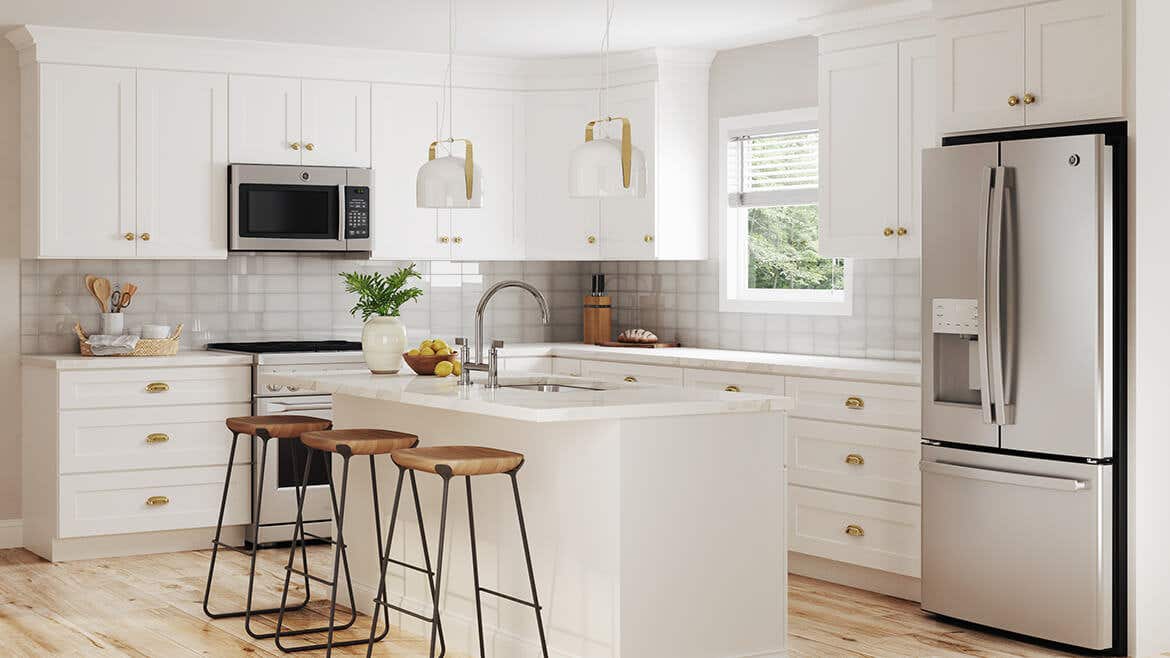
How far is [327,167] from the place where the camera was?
21.5 ft

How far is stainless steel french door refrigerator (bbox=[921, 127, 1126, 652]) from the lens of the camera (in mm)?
4312

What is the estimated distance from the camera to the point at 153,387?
600cm

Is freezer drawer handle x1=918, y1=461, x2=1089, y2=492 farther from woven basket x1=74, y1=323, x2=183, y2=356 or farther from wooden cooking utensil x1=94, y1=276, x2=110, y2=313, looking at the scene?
wooden cooking utensil x1=94, y1=276, x2=110, y2=313

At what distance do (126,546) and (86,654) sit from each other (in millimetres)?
1654

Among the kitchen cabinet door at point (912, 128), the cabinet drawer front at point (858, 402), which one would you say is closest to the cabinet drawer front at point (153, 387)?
the cabinet drawer front at point (858, 402)

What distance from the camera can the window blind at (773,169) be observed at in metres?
6.31

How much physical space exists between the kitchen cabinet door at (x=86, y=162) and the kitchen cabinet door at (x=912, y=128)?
332cm

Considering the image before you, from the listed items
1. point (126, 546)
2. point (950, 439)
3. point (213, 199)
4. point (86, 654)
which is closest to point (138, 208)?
point (213, 199)

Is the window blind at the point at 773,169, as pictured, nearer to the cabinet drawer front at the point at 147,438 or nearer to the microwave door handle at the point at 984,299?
the microwave door handle at the point at 984,299

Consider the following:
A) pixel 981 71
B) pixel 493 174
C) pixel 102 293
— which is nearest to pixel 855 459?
pixel 981 71

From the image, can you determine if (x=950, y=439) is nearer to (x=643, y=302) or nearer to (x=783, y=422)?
(x=783, y=422)

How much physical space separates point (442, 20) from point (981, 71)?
2.26 metres

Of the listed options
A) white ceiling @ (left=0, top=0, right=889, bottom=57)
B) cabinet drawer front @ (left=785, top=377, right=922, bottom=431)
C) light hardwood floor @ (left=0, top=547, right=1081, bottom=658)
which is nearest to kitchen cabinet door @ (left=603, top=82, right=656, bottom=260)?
white ceiling @ (left=0, top=0, right=889, bottom=57)

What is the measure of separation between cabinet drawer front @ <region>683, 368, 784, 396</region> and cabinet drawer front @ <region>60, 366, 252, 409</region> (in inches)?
78.2
